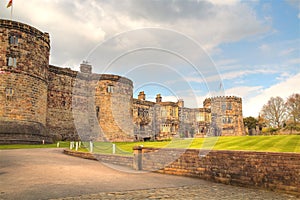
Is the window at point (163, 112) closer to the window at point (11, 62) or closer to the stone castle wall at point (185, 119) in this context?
the stone castle wall at point (185, 119)

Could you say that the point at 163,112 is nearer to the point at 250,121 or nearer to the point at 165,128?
the point at 165,128

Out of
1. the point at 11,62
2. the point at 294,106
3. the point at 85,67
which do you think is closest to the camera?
the point at 11,62

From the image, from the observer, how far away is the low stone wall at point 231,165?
34.0ft

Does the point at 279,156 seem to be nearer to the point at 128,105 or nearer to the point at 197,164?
the point at 197,164

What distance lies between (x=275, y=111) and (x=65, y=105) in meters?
49.3

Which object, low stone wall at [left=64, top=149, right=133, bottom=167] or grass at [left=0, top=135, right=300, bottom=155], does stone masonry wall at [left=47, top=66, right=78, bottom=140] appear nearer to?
low stone wall at [left=64, top=149, right=133, bottom=167]

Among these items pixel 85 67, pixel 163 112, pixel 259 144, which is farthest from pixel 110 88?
pixel 259 144

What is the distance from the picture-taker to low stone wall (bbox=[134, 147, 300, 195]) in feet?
34.0

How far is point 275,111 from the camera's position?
63.7 meters

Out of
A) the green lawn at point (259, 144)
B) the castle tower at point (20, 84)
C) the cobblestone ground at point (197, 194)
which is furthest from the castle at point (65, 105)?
the cobblestone ground at point (197, 194)

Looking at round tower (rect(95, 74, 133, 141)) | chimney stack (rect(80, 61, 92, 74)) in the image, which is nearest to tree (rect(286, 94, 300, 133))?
round tower (rect(95, 74, 133, 141))

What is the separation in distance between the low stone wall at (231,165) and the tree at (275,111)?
55.0 meters

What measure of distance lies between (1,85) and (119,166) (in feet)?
68.6

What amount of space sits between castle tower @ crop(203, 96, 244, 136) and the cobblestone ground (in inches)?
2168
